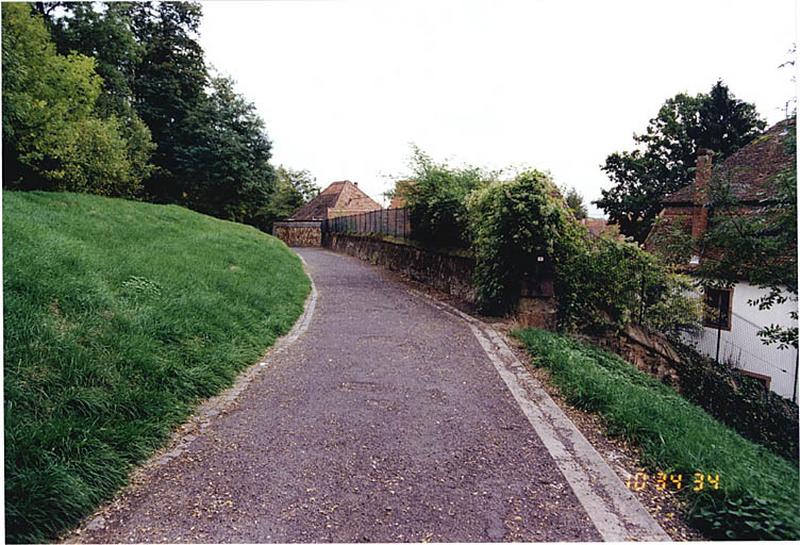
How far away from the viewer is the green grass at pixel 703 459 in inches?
65.7

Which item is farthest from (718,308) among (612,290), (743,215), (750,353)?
(612,290)

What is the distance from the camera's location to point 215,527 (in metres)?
1.71

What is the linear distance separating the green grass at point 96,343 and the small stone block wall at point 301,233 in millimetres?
15263

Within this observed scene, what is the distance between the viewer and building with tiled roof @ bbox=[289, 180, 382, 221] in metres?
27.6

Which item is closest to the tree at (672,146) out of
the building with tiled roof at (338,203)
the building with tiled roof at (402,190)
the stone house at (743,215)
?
the stone house at (743,215)

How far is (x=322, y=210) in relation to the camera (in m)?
28.3

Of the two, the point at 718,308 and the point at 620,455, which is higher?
the point at 718,308

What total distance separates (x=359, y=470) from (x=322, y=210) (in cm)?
2687

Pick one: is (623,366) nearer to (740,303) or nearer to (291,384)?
(740,303)

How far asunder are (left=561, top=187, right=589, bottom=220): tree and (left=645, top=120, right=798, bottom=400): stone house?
4.75 feet

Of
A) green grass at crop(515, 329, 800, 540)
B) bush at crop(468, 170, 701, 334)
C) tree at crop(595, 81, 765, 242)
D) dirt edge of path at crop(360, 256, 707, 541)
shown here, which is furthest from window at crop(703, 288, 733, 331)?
dirt edge of path at crop(360, 256, 707, 541)

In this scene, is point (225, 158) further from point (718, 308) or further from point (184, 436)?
point (718, 308)

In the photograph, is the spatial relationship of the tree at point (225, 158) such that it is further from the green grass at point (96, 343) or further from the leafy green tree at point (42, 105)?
the leafy green tree at point (42, 105)

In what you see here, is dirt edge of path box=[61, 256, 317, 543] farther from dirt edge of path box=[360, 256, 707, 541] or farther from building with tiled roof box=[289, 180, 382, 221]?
building with tiled roof box=[289, 180, 382, 221]
